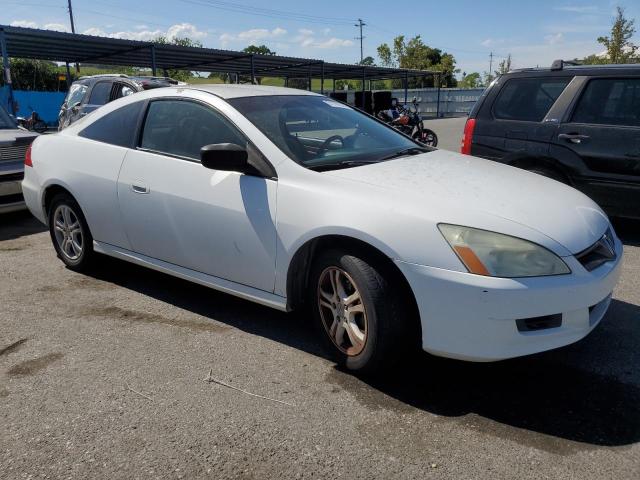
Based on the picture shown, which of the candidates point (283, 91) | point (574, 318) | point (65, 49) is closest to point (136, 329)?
point (283, 91)

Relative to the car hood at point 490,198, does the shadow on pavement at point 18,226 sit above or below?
below

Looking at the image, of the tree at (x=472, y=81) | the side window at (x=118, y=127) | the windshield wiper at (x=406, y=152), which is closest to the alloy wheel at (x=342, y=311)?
the windshield wiper at (x=406, y=152)

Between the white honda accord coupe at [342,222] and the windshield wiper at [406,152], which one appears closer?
the white honda accord coupe at [342,222]

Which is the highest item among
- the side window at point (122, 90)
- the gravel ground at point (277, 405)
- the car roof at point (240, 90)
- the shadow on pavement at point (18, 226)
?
the side window at point (122, 90)

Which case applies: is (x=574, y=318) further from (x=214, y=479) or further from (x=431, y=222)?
(x=214, y=479)

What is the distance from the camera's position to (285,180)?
3105mm

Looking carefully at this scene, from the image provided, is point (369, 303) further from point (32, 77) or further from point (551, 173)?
point (32, 77)

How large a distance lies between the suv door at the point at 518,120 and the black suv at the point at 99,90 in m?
6.51

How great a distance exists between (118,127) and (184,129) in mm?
757

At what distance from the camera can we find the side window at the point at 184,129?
354cm

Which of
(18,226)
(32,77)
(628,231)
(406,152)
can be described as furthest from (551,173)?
(32,77)

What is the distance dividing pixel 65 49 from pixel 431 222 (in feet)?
74.4

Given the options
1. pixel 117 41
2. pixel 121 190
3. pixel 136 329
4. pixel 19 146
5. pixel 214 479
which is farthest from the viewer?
pixel 117 41

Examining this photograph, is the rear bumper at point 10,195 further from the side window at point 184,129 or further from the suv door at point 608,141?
the suv door at point 608,141
